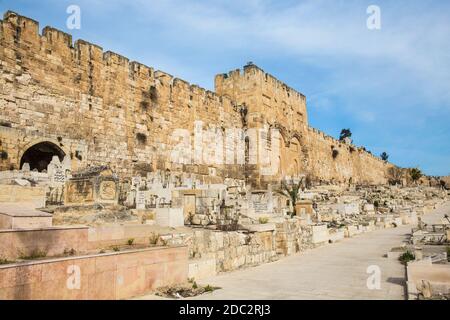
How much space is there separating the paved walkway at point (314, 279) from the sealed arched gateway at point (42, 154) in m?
8.39

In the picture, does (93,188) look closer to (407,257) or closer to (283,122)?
(407,257)

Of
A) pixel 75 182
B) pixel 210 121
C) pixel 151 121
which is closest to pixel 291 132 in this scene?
pixel 210 121

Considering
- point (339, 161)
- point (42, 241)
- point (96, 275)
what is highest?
point (339, 161)

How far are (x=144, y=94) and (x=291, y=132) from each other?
45.3 ft

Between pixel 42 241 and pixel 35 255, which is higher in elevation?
pixel 42 241

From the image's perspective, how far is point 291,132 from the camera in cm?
2722

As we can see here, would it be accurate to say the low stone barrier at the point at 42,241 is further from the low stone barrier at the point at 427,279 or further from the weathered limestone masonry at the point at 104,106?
the weathered limestone masonry at the point at 104,106

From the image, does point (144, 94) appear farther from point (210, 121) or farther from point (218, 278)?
point (218, 278)

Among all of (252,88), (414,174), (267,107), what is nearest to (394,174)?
(414,174)

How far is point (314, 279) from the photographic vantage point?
6.07 meters

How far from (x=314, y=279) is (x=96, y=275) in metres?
3.55
